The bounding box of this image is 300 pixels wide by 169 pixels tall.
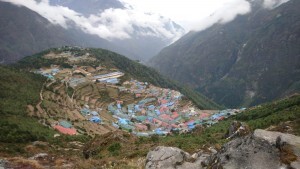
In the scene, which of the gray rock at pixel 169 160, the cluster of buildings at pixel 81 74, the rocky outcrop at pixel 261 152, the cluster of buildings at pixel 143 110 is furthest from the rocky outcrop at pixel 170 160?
the cluster of buildings at pixel 81 74

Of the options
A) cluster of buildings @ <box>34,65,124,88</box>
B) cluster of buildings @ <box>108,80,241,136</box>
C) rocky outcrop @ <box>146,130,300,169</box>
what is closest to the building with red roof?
cluster of buildings @ <box>108,80,241,136</box>

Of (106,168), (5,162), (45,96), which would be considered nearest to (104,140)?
(5,162)

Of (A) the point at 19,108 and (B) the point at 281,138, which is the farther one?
(A) the point at 19,108

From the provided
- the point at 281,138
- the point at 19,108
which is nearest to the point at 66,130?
the point at 19,108

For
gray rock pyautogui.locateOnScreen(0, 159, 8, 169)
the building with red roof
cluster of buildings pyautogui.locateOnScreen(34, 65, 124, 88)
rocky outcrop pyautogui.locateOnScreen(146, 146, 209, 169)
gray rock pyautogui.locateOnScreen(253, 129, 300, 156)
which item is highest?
cluster of buildings pyautogui.locateOnScreen(34, 65, 124, 88)

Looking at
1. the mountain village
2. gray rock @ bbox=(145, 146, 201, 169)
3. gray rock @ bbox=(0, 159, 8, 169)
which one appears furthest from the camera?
the mountain village

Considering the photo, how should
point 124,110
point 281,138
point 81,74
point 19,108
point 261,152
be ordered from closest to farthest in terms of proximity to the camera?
point 281,138, point 261,152, point 19,108, point 124,110, point 81,74

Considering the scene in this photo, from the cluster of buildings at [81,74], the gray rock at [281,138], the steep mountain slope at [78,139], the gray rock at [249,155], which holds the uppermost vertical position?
the cluster of buildings at [81,74]

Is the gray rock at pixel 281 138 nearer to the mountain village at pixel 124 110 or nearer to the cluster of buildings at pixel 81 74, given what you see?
the mountain village at pixel 124 110

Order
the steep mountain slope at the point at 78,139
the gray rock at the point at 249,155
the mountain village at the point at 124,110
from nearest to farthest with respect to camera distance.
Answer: the gray rock at the point at 249,155 < the steep mountain slope at the point at 78,139 < the mountain village at the point at 124,110

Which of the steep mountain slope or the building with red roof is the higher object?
the steep mountain slope

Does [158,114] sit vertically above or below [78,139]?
below

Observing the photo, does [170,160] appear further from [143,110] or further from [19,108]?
[143,110]

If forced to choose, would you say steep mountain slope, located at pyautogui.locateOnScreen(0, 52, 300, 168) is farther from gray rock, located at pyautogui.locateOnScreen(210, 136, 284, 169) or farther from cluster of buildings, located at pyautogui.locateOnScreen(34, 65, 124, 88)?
cluster of buildings, located at pyautogui.locateOnScreen(34, 65, 124, 88)
